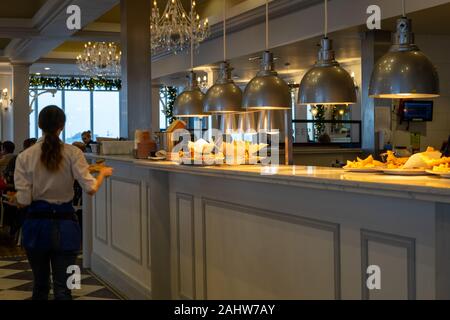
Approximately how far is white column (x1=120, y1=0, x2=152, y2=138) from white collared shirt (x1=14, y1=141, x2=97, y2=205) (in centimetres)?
407

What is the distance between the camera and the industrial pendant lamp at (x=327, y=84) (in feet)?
12.2

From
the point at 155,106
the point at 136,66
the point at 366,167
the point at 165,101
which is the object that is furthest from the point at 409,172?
the point at 165,101

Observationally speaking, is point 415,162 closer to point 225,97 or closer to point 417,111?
point 225,97

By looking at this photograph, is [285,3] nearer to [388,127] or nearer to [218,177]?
[388,127]

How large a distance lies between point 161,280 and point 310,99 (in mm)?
1976

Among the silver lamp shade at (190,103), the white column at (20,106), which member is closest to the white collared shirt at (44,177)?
the silver lamp shade at (190,103)

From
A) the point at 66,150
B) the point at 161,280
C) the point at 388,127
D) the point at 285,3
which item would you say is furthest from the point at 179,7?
the point at 66,150

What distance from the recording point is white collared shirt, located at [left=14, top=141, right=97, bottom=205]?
3703 millimetres

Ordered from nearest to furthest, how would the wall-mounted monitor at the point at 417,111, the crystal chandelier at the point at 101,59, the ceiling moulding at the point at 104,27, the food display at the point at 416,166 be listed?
the food display at the point at 416,166 → the wall-mounted monitor at the point at 417,111 → the ceiling moulding at the point at 104,27 → the crystal chandelier at the point at 101,59

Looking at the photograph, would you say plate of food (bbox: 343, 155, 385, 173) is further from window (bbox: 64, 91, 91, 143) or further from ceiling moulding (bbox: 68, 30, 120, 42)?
window (bbox: 64, 91, 91, 143)

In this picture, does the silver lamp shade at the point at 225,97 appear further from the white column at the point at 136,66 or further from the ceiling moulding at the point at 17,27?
the ceiling moulding at the point at 17,27

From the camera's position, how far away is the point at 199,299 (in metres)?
4.55

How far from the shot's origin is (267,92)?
13.9ft

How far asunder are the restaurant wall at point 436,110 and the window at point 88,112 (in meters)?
14.4
